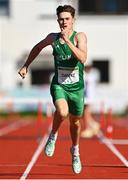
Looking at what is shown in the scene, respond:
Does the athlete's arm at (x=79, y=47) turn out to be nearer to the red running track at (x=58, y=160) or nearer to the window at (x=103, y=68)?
the red running track at (x=58, y=160)

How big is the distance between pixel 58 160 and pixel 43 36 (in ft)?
79.1

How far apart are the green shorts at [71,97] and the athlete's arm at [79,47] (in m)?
0.56

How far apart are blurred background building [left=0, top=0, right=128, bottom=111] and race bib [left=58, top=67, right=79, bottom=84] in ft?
84.7

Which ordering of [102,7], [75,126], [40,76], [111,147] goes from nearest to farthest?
[75,126] → [111,147] → [40,76] → [102,7]

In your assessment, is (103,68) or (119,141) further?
(103,68)

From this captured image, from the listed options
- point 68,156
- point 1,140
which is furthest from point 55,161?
point 1,140

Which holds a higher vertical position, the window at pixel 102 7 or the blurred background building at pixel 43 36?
the window at pixel 102 7

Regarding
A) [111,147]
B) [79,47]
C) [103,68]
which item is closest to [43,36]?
[103,68]

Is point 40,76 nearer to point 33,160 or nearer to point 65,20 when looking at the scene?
point 33,160

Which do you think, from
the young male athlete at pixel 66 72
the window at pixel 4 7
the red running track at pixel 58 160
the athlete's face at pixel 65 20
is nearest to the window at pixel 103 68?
the window at pixel 4 7

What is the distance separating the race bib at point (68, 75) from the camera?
29.8 ft

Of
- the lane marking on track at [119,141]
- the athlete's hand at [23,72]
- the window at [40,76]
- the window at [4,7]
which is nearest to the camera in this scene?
the athlete's hand at [23,72]

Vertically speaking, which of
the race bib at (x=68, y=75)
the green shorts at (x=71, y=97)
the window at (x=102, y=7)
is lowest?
the green shorts at (x=71, y=97)

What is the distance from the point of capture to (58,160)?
11.8 metres
